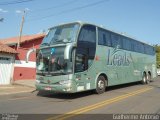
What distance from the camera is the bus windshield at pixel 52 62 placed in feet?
43.5

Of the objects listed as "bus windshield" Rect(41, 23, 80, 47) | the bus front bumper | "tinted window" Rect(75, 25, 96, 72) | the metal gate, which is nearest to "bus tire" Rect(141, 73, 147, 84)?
"tinted window" Rect(75, 25, 96, 72)

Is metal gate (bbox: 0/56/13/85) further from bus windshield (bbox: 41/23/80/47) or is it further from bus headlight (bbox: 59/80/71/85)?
bus headlight (bbox: 59/80/71/85)

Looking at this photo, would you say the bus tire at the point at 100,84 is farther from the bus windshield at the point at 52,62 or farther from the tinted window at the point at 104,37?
the bus windshield at the point at 52,62

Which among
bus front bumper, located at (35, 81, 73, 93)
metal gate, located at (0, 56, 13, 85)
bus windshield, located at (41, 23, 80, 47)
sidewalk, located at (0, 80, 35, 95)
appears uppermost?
bus windshield, located at (41, 23, 80, 47)

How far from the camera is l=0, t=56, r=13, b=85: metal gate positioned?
21.7 m

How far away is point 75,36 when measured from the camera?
1351 cm

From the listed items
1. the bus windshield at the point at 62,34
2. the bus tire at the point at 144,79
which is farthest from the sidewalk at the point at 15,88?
the bus tire at the point at 144,79

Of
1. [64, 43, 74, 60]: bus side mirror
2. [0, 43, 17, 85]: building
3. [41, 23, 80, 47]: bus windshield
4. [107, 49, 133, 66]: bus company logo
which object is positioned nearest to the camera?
[64, 43, 74, 60]: bus side mirror

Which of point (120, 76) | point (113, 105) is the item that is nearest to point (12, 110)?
point (113, 105)

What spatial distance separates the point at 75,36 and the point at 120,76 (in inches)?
246

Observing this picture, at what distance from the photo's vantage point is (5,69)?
868 inches

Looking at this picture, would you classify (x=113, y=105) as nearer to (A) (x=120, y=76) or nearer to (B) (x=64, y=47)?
(B) (x=64, y=47)

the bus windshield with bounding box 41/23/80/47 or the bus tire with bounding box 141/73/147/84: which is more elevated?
the bus windshield with bounding box 41/23/80/47

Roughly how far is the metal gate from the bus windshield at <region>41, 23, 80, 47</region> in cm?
810
